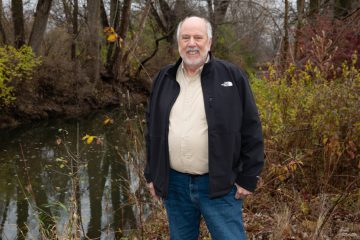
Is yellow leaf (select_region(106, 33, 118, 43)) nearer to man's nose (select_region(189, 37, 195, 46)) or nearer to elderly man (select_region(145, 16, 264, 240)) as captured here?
elderly man (select_region(145, 16, 264, 240))

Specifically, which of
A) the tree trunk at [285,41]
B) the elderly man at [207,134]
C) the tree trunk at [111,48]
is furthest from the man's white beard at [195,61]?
the tree trunk at [111,48]

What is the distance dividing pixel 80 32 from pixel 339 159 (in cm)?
1836

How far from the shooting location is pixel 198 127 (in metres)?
2.80

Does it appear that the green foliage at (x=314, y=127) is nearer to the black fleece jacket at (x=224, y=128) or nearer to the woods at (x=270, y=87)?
the woods at (x=270, y=87)

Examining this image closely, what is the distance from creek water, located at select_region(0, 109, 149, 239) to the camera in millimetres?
5516

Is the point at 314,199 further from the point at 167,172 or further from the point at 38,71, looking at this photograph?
the point at 38,71

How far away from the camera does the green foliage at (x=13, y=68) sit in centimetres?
1436

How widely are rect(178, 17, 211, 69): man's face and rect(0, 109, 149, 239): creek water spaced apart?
1.96m

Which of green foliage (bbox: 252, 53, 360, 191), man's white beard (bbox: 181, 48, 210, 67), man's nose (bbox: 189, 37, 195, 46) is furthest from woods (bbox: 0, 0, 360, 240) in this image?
man's nose (bbox: 189, 37, 195, 46)

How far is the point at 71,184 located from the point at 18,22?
11.0 metres

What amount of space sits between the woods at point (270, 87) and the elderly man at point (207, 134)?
1.58 metres

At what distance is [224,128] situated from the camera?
2.73 metres

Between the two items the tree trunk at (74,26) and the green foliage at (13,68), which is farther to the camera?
the tree trunk at (74,26)

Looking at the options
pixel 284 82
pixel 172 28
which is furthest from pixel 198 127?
pixel 172 28
